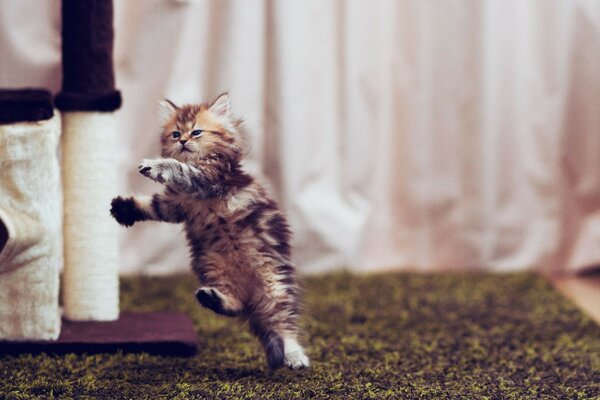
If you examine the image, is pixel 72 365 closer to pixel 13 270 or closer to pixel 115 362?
pixel 115 362

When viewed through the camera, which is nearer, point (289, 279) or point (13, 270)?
point (289, 279)

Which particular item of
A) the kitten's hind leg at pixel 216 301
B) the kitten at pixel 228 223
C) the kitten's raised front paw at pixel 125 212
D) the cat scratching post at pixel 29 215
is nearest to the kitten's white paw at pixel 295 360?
the kitten at pixel 228 223

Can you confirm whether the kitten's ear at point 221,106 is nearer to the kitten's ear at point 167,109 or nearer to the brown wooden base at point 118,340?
the kitten's ear at point 167,109

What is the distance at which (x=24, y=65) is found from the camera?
1913 millimetres

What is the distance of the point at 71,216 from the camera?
1.57m

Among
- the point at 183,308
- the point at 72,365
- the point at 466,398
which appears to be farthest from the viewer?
the point at 183,308

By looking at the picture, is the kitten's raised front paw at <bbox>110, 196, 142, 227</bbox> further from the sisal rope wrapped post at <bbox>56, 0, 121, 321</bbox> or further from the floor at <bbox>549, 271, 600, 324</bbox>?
the floor at <bbox>549, 271, 600, 324</bbox>

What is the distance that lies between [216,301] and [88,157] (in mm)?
599

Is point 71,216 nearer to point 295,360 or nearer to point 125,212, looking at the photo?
point 125,212

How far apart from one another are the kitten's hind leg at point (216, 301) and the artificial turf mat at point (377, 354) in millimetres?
144

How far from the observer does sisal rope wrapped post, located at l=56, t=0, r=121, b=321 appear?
5.10 ft

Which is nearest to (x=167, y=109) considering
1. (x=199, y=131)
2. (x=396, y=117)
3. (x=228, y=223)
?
(x=199, y=131)

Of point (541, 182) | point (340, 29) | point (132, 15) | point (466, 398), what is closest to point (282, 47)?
point (340, 29)

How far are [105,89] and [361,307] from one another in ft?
2.49
